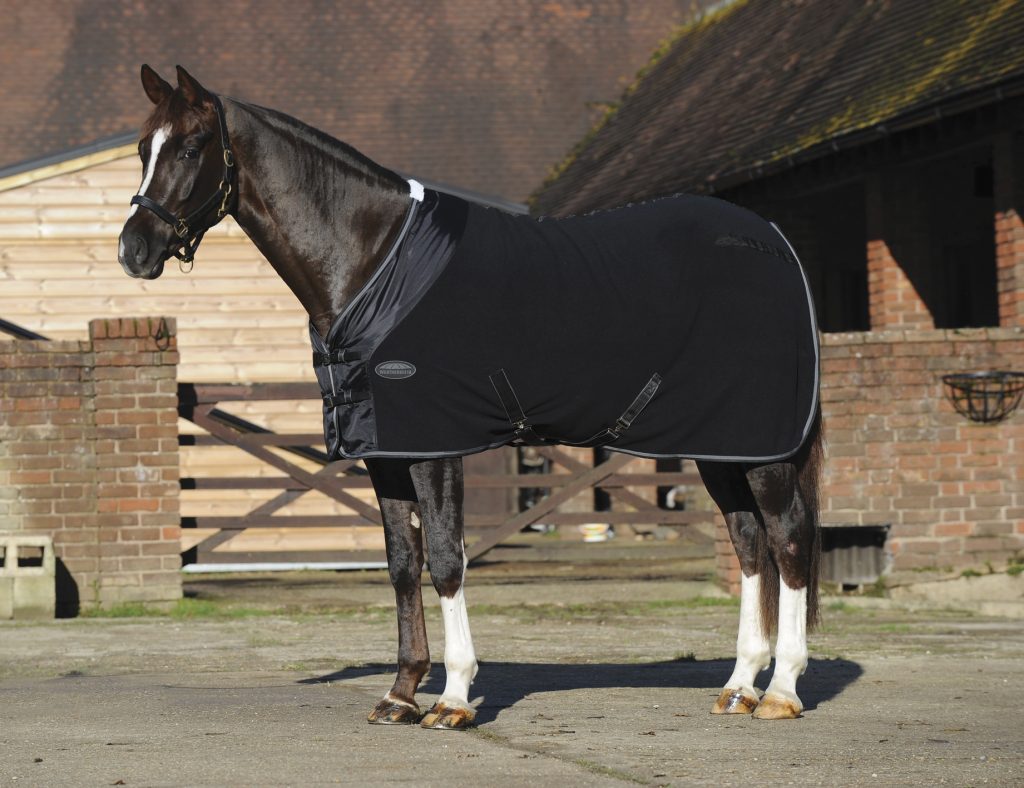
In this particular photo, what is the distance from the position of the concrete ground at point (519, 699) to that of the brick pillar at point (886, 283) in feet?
14.8

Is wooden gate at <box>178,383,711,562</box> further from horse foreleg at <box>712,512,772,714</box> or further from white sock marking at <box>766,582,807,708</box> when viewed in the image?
white sock marking at <box>766,582,807,708</box>

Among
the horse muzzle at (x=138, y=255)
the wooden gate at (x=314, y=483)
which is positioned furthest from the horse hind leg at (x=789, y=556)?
the wooden gate at (x=314, y=483)

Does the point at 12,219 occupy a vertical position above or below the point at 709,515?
above

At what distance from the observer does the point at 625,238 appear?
6.21m

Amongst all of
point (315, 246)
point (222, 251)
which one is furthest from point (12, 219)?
point (315, 246)

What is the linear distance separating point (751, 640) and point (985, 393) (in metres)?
5.26

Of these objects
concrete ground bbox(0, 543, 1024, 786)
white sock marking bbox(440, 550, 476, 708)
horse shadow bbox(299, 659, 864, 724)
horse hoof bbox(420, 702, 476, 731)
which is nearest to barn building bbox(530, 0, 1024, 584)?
concrete ground bbox(0, 543, 1024, 786)

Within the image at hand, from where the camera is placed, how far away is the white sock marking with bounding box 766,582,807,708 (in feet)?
20.1

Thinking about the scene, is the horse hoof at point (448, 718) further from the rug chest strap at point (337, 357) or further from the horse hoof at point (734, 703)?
the rug chest strap at point (337, 357)

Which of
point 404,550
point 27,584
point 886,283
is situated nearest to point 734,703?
point 404,550

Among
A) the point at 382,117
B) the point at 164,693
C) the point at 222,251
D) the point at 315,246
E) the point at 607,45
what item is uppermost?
the point at 607,45

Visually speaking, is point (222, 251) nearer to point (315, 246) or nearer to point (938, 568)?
point (938, 568)

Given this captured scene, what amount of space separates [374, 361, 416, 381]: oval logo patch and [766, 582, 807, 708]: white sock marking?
176cm

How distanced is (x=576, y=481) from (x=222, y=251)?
5.79 metres
